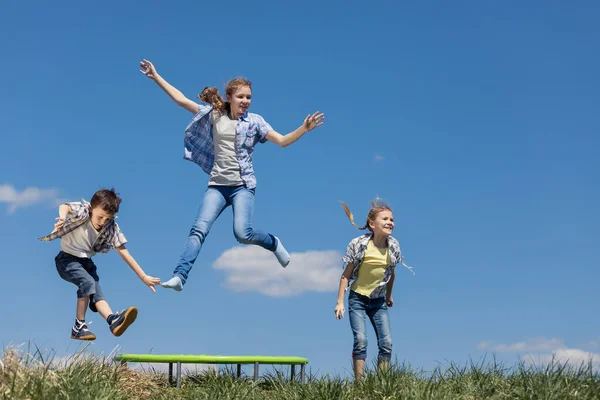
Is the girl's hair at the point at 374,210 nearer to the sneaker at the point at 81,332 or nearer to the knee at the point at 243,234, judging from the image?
the knee at the point at 243,234

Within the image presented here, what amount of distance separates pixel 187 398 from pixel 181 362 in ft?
1.46

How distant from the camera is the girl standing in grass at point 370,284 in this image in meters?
8.63

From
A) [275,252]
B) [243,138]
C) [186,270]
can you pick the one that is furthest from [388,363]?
[243,138]

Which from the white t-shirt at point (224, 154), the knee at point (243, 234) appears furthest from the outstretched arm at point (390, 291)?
the white t-shirt at point (224, 154)

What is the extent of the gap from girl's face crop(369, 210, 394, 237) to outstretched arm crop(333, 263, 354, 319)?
1.82ft

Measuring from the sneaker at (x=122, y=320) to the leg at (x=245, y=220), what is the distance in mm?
1505

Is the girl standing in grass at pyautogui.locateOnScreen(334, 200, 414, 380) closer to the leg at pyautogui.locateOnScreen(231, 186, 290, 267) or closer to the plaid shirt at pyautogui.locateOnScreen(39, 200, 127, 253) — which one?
the leg at pyautogui.locateOnScreen(231, 186, 290, 267)

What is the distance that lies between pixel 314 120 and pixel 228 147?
1117mm

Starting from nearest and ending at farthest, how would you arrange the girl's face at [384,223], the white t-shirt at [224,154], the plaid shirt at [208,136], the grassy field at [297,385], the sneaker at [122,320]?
the grassy field at [297,385] < the sneaker at [122,320] < the girl's face at [384,223] < the white t-shirt at [224,154] < the plaid shirt at [208,136]

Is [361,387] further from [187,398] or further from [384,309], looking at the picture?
[187,398]

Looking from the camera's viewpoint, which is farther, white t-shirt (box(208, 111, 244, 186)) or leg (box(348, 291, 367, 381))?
white t-shirt (box(208, 111, 244, 186))

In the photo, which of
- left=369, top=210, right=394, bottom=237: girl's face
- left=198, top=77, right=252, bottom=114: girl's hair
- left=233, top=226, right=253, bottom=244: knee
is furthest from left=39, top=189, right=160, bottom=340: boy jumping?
left=369, top=210, right=394, bottom=237: girl's face

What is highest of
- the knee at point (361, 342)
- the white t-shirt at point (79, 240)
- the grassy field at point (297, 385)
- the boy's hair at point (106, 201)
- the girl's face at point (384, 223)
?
the boy's hair at point (106, 201)

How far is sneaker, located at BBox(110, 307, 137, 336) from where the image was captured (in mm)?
8328
